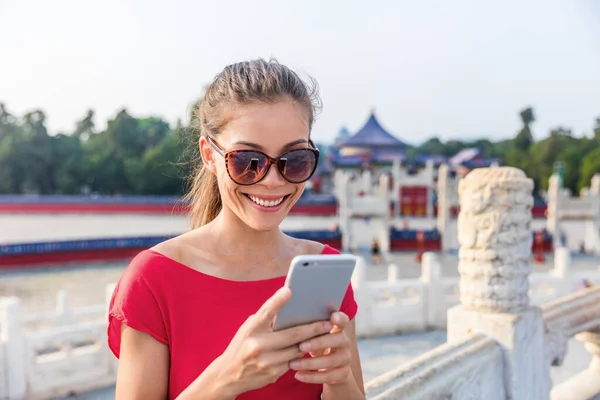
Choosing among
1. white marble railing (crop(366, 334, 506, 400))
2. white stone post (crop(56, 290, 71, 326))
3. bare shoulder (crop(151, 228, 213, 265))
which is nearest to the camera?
bare shoulder (crop(151, 228, 213, 265))

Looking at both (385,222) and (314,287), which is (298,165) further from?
(385,222)

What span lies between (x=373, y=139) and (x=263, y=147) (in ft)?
91.9

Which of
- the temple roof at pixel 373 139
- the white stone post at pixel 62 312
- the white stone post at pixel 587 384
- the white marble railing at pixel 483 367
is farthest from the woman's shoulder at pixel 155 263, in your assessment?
the temple roof at pixel 373 139

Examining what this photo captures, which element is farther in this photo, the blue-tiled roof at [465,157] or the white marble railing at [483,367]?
the blue-tiled roof at [465,157]

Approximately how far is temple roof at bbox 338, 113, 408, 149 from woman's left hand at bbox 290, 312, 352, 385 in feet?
90.6

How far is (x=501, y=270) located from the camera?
8.53ft

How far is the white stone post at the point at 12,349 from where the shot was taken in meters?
4.52

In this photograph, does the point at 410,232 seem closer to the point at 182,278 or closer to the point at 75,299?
the point at 75,299

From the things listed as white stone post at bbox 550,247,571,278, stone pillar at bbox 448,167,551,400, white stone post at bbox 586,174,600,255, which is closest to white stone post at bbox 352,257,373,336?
white stone post at bbox 550,247,571,278

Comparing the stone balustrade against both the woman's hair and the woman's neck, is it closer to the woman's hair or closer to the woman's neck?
the woman's neck

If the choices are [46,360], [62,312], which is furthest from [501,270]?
[62,312]

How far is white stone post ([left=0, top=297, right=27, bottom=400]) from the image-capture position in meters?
4.52

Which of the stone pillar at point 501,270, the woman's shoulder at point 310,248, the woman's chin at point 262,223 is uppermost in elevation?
Result: the woman's chin at point 262,223

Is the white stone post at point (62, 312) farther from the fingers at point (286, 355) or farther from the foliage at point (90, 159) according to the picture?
the foliage at point (90, 159)
